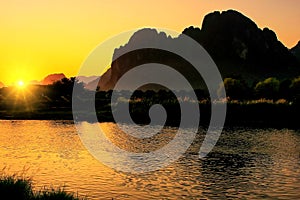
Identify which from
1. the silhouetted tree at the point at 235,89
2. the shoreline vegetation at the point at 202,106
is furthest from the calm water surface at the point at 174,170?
the silhouetted tree at the point at 235,89

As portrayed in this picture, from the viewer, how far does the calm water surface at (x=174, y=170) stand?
989 inches

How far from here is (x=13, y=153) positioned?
1513 inches

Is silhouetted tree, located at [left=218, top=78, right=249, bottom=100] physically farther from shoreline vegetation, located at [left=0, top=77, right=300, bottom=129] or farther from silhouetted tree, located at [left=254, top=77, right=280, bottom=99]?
silhouetted tree, located at [left=254, top=77, right=280, bottom=99]

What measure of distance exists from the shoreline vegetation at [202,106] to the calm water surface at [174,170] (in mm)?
25176

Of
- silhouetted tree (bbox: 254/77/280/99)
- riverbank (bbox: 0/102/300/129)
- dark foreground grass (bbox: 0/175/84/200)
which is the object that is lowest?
dark foreground grass (bbox: 0/175/84/200)

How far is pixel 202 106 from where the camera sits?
79.0 metres

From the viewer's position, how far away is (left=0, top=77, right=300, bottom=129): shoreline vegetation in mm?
75312

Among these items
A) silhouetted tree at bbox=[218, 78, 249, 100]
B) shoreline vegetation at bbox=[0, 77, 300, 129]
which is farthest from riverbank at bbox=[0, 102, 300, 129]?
silhouetted tree at bbox=[218, 78, 249, 100]

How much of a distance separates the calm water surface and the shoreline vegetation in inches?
991

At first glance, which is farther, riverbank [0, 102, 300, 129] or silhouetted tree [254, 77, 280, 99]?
silhouetted tree [254, 77, 280, 99]

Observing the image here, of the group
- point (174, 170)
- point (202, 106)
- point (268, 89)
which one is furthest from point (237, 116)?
point (174, 170)

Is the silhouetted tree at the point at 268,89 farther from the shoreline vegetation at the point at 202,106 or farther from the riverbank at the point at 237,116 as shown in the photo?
the riverbank at the point at 237,116

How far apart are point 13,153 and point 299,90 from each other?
74.5 m

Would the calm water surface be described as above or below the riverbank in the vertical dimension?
below
